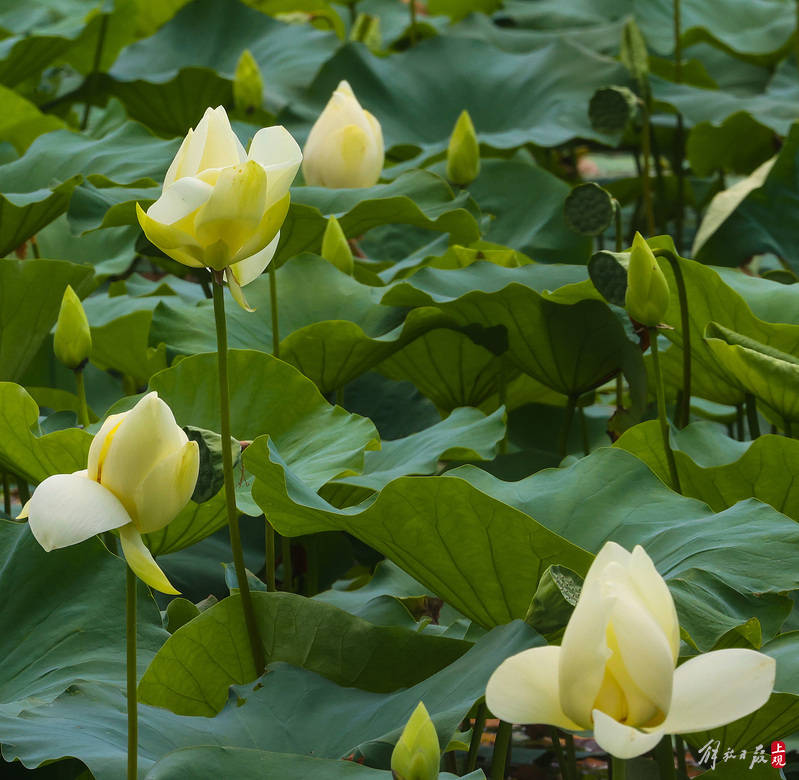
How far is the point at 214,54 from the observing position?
258 cm

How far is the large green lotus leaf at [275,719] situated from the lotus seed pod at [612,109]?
1106mm

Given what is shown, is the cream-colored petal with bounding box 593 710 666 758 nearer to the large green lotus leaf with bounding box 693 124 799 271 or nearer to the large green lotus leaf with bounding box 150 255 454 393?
the large green lotus leaf with bounding box 150 255 454 393

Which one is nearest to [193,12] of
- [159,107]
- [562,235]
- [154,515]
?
[159,107]

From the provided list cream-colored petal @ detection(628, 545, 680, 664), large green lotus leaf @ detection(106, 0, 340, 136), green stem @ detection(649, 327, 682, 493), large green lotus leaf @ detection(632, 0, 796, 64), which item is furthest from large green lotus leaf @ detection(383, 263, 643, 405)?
large green lotus leaf @ detection(632, 0, 796, 64)

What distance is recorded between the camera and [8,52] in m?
2.18

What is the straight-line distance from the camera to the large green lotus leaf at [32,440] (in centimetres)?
91

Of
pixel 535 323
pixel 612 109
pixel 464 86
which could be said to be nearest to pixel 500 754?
pixel 535 323

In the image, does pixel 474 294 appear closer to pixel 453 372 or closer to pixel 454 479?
pixel 453 372

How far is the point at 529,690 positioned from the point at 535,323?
76 cm

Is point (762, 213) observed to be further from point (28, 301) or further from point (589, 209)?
point (28, 301)

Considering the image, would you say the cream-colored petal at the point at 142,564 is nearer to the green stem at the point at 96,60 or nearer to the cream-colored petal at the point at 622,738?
the cream-colored petal at the point at 622,738

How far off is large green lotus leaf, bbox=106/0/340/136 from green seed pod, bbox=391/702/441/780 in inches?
76.7

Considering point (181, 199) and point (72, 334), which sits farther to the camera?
point (72, 334)

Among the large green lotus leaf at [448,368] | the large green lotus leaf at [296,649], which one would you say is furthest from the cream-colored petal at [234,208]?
the large green lotus leaf at [448,368]
